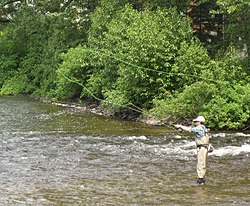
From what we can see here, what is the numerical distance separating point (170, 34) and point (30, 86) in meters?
20.6

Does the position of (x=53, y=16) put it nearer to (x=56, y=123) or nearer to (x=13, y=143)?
(x=56, y=123)

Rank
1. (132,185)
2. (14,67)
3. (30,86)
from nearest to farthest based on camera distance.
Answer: (132,185) < (30,86) < (14,67)

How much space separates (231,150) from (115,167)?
143 inches

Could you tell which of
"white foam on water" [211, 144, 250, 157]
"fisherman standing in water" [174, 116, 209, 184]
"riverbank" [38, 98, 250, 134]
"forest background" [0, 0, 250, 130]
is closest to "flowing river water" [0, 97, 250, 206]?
"white foam on water" [211, 144, 250, 157]

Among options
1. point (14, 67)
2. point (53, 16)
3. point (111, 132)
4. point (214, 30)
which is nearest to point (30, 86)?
point (14, 67)

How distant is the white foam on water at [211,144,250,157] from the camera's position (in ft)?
43.7

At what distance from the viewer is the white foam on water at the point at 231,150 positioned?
1333cm

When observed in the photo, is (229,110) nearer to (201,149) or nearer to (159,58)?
(159,58)

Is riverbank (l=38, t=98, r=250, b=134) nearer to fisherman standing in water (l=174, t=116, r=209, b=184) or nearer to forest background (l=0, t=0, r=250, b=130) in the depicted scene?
forest background (l=0, t=0, r=250, b=130)

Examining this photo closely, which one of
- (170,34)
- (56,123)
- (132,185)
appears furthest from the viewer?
(170,34)

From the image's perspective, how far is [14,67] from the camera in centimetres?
4497

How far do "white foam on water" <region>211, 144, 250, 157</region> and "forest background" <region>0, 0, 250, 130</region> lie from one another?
355 cm

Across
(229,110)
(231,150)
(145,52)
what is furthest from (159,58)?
(231,150)

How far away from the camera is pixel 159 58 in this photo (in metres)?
21.4
